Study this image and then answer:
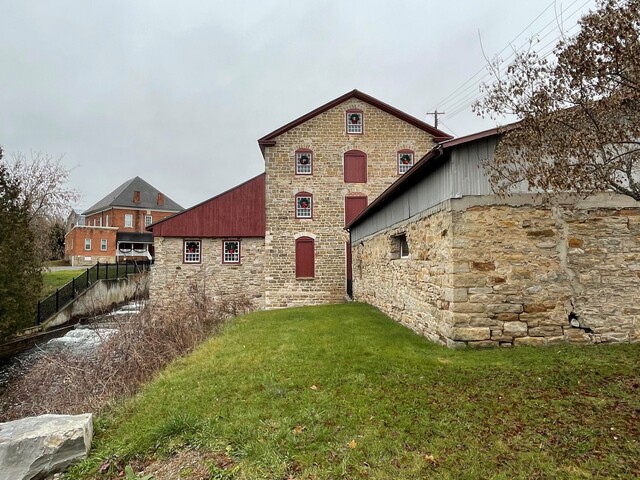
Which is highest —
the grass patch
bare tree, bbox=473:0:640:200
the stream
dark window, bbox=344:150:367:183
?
dark window, bbox=344:150:367:183

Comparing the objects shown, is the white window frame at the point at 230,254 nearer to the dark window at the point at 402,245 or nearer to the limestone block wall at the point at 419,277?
the limestone block wall at the point at 419,277

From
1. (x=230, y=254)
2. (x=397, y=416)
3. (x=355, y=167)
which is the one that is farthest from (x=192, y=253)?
(x=397, y=416)

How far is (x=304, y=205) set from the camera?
1900 cm

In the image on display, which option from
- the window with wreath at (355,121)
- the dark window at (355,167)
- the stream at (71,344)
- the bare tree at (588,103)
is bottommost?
the stream at (71,344)

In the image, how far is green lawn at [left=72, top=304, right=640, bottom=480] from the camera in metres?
3.22

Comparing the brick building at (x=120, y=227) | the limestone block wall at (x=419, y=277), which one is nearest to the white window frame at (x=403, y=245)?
the limestone block wall at (x=419, y=277)

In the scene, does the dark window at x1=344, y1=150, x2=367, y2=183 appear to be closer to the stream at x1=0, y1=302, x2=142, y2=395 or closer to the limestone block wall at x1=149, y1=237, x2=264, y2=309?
the limestone block wall at x1=149, y1=237, x2=264, y2=309

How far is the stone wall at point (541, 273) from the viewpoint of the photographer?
19.7 feet

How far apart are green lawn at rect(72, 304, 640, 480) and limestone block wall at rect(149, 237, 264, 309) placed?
41.0 feet

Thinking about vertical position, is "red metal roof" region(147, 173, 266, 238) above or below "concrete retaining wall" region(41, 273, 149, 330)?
above

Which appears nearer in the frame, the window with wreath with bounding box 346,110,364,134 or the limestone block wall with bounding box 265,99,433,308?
the limestone block wall with bounding box 265,99,433,308

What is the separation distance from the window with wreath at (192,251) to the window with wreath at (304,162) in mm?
6312

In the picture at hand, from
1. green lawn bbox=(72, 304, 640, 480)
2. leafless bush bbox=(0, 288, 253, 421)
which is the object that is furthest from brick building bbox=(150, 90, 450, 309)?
green lawn bbox=(72, 304, 640, 480)

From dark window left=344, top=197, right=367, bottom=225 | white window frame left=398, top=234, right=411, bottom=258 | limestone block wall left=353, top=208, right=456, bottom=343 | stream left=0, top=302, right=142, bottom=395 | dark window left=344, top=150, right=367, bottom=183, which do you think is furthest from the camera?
dark window left=344, top=150, right=367, bottom=183
